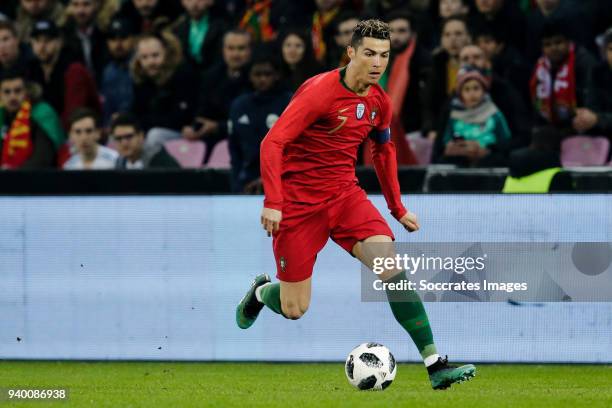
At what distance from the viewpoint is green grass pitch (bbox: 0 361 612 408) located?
767 cm

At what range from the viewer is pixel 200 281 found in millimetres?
10508

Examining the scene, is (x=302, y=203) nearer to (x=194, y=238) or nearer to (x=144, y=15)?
(x=194, y=238)

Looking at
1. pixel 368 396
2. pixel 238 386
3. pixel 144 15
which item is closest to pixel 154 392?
pixel 238 386

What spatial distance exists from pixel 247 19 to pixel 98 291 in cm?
546

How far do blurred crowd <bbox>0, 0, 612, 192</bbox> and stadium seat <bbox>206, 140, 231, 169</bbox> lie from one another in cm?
1

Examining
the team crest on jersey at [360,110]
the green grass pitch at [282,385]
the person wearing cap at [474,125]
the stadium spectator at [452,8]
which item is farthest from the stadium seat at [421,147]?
the team crest on jersey at [360,110]

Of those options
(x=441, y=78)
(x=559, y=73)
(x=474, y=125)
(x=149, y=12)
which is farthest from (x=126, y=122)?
(x=559, y=73)

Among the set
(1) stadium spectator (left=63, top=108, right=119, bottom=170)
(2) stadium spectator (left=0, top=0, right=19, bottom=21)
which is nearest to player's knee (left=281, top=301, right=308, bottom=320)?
(1) stadium spectator (left=63, top=108, right=119, bottom=170)

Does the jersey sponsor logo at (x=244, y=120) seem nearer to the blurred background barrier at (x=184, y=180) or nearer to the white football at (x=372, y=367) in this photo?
the blurred background barrier at (x=184, y=180)

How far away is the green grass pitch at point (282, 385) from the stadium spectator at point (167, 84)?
4273 mm

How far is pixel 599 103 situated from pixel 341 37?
8.55 ft

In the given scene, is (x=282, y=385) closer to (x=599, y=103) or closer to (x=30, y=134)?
(x=599, y=103)

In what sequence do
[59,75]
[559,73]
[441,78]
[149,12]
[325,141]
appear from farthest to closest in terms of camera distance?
[149,12]
[59,75]
[441,78]
[559,73]
[325,141]

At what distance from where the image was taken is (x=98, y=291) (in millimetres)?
10578
